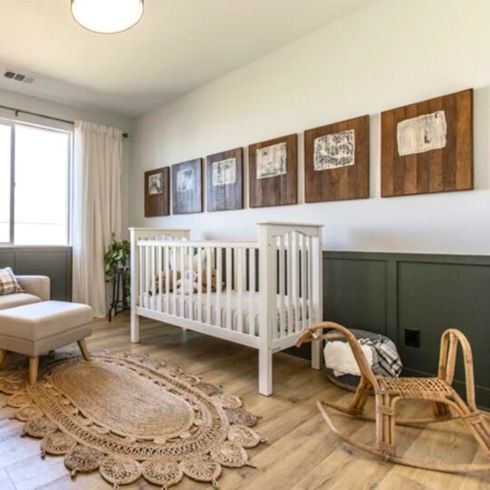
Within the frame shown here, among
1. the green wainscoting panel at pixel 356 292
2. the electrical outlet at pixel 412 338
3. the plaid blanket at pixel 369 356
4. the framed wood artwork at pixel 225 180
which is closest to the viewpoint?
the plaid blanket at pixel 369 356

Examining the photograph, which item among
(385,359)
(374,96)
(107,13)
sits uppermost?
(107,13)

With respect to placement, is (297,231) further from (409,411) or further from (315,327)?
(409,411)

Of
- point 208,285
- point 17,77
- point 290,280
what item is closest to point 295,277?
point 290,280

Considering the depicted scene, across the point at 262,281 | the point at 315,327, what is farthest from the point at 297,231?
the point at 315,327

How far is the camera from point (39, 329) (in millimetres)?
2266

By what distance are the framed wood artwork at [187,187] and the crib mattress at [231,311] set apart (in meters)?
1.23

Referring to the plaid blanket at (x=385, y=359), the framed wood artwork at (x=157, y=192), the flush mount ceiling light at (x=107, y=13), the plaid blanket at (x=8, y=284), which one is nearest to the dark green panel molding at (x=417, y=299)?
the plaid blanket at (x=385, y=359)

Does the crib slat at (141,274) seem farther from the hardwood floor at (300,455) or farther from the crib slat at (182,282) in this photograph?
the hardwood floor at (300,455)

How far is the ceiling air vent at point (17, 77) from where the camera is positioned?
336 cm

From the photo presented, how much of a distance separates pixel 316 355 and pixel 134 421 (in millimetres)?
1331

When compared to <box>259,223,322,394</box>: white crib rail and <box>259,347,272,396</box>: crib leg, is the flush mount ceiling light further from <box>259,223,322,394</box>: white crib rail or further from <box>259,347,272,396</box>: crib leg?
<box>259,347,272,396</box>: crib leg

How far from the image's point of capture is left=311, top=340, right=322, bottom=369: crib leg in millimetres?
2541

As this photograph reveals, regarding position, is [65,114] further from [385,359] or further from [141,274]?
[385,359]

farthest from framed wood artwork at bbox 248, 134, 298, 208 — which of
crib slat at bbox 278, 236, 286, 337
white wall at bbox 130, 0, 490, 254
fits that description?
crib slat at bbox 278, 236, 286, 337
